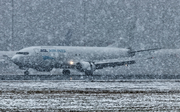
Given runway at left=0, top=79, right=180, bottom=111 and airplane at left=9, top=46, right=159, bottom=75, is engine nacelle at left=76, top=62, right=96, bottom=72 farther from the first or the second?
runway at left=0, top=79, right=180, bottom=111

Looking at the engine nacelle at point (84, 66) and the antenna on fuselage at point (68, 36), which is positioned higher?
the antenna on fuselage at point (68, 36)

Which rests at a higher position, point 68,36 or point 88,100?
point 68,36

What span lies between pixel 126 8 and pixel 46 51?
1826 centimetres

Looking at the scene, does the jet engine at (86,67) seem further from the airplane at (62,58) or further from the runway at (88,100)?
the runway at (88,100)

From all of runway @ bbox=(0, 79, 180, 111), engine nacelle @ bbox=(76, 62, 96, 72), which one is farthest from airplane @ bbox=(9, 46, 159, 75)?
runway @ bbox=(0, 79, 180, 111)

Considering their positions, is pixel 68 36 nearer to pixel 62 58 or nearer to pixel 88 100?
pixel 62 58

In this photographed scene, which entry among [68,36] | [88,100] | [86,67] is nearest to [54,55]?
[86,67]

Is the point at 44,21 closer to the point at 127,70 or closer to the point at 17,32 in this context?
the point at 17,32

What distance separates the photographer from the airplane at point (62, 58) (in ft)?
82.0

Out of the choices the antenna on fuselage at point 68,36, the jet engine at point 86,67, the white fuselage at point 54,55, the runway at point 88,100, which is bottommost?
the jet engine at point 86,67

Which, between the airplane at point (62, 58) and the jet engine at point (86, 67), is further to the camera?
the jet engine at point (86, 67)

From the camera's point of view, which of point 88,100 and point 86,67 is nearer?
point 88,100

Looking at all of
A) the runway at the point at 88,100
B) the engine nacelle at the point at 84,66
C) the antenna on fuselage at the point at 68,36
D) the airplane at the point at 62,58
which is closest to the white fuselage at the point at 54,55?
the airplane at the point at 62,58

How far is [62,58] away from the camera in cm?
2652
